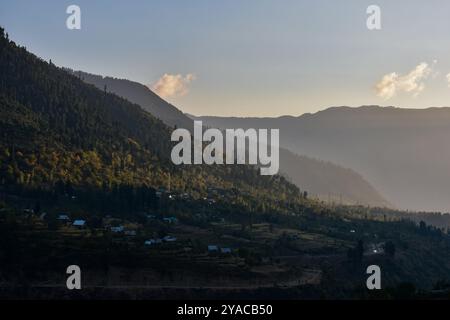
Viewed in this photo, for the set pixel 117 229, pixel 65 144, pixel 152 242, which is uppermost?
pixel 65 144

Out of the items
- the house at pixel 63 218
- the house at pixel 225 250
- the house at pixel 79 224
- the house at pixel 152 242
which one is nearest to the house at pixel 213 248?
the house at pixel 225 250

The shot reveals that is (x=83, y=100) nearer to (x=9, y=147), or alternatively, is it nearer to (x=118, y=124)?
(x=118, y=124)

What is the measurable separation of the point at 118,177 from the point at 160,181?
52.7ft

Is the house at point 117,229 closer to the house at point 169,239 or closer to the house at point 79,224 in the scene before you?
the house at point 79,224

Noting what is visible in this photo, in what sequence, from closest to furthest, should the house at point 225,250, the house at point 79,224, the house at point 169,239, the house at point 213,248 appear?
the house at point 79,224 → the house at point 213,248 → the house at point 225,250 → the house at point 169,239

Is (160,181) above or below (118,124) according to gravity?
below

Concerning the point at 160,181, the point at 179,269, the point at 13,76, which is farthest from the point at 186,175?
the point at 179,269

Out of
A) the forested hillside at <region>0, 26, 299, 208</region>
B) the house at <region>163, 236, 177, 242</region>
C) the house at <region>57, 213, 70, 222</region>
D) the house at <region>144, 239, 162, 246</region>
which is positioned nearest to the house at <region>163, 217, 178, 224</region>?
the forested hillside at <region>0, 26, 299, 208</region>

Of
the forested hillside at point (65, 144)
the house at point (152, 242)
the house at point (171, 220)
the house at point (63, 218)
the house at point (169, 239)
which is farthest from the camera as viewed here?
the forested hillside at point (65, 144)

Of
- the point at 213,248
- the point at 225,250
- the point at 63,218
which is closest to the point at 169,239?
the point at 213,248

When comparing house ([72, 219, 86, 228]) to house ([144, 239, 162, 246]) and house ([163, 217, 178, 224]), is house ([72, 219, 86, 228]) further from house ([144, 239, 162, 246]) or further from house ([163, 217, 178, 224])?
house ([163, 217, 178, 224])

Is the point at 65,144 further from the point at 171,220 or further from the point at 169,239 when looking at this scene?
the point at 169,239
